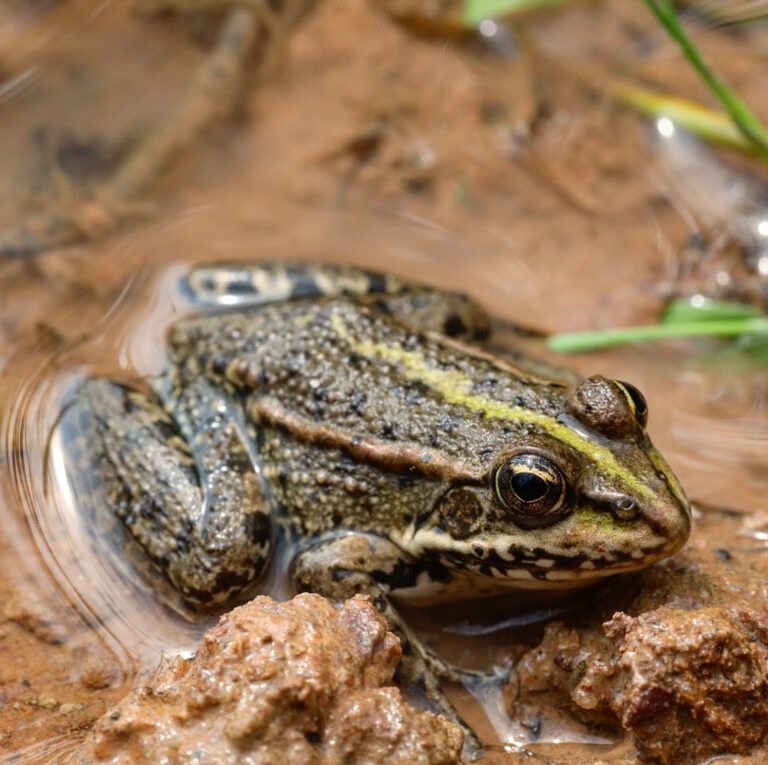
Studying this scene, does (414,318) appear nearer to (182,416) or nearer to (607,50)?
(182,416)

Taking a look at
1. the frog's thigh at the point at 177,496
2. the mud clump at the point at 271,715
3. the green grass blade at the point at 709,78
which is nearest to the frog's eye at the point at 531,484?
the mud clump at the point at 271,715

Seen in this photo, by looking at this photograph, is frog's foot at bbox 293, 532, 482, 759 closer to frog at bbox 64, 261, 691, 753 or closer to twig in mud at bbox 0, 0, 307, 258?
frog at bbox 64, 261, 691, 753

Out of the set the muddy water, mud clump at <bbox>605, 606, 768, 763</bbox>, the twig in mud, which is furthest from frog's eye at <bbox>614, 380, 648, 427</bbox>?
the twig in mud

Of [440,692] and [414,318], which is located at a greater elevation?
[414,318]

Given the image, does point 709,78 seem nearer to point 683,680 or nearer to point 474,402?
point 474,402

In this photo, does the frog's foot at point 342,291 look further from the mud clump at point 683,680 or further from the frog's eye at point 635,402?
the mud clump at point 683,680

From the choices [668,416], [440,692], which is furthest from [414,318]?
[440,692]
